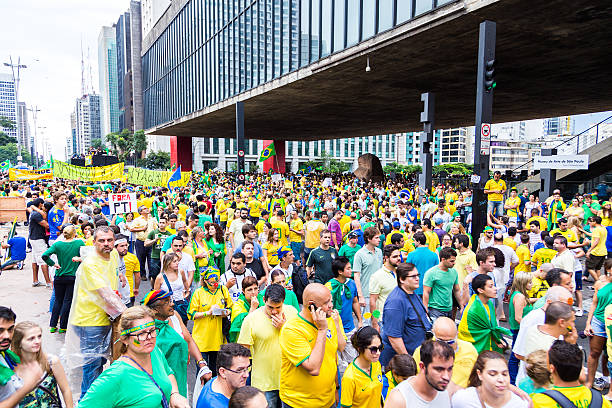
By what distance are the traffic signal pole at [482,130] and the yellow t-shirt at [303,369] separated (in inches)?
337

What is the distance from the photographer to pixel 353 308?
5.48 m

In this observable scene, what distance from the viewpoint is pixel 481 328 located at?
13.6 feet

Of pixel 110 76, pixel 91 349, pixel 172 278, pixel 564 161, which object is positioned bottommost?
pixel 91 349

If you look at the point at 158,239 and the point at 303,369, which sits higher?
the point at 158,239

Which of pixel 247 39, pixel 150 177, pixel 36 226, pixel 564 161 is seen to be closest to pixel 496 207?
pixel 564 161

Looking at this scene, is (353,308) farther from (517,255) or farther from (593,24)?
(593,24)

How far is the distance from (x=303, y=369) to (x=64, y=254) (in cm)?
489

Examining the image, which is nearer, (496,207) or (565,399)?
(565,399)

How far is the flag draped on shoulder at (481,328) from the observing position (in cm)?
412

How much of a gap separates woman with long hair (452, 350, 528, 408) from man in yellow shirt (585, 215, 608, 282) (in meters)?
7.34

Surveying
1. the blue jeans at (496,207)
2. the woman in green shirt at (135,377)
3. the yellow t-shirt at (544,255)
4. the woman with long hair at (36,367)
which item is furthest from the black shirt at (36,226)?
the blue jeans at (496,207)

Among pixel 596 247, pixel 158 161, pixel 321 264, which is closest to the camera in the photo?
Result: pixel 321 264

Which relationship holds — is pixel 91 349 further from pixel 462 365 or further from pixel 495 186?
pixel 495 186

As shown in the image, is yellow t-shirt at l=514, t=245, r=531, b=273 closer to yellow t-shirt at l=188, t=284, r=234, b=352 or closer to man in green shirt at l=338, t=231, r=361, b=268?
man in green shirt at l=338, t=231, r=361, b=268
